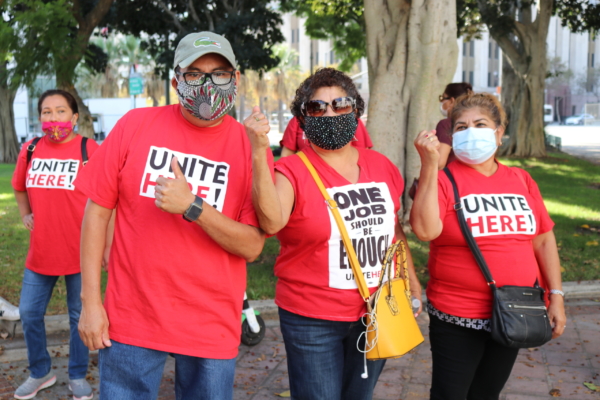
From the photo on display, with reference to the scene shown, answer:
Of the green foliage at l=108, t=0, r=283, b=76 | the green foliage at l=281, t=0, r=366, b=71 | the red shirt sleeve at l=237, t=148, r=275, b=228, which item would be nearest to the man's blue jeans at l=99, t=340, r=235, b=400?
the red shirt sleeve at l=237, t=148, r=275, b=228

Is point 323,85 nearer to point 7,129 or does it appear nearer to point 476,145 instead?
point 476,145

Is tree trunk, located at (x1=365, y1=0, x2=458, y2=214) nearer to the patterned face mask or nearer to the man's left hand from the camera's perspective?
the patterned face mask

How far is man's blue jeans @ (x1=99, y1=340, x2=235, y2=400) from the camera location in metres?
2.53

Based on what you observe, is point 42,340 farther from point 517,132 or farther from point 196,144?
point 517,132

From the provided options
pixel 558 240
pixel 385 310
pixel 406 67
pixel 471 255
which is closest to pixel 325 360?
pixel 385 310

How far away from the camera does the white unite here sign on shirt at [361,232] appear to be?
2.82 m

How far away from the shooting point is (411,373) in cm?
494

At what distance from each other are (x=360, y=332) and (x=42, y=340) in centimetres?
255

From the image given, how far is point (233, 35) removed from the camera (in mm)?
20953

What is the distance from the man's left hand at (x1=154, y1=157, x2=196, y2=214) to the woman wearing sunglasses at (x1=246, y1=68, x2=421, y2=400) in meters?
0.49

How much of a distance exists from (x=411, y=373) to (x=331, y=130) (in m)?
2.72

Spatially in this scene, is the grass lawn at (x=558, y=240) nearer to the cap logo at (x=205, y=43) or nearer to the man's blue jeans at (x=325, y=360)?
the man's blue jeans at (x=325, y=360)

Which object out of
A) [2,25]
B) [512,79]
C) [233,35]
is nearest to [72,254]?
[2,25]

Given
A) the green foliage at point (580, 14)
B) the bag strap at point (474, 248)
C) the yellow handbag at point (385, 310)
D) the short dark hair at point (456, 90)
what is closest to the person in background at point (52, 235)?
the yellow handbag at point (385, 310)
